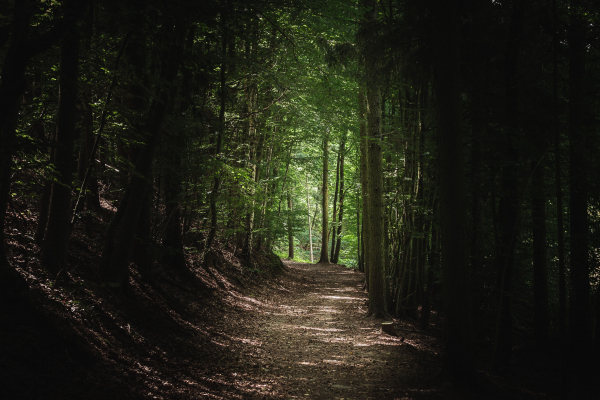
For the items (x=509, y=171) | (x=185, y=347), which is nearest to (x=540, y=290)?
(x=509, y=171)

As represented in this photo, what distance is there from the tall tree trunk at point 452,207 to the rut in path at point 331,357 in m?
0.67

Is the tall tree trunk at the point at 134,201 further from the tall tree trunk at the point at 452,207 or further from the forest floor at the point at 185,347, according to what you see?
the tall tree trunk at the point at 452,207

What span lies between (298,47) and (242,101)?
3285mm

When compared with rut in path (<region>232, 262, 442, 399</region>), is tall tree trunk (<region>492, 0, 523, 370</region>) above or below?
above

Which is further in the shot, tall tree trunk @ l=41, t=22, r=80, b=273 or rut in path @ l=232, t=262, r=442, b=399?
rut in path @ l=232, t=262, r=442, b=399

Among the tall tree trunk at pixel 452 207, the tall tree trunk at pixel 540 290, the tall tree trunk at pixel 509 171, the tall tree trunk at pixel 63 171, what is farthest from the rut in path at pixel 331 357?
the tall tree trunk at pixel 63 171

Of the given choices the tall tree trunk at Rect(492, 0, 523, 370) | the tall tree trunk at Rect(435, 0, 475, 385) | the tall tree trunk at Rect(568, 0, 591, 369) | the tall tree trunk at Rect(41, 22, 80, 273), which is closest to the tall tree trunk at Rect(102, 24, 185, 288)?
the tall tree trunk at Rect(41, 22, 80, 273)

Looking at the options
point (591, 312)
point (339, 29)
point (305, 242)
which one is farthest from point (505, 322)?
point (305, 242)

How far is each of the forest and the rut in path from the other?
9 centimetres

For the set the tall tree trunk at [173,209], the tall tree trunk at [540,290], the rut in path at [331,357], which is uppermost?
the tall tree trunk at [173,209]

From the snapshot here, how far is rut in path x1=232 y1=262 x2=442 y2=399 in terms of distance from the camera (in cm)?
532

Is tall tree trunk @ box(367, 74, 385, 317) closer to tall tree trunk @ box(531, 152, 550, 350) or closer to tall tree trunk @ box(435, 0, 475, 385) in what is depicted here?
tall tree trunk @ box(531, 152, 550, 350)

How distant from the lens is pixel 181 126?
23.9ft

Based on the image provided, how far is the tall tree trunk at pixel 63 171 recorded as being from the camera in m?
5.06
